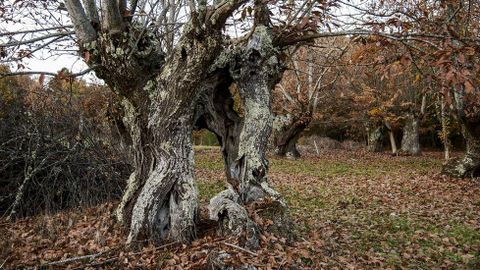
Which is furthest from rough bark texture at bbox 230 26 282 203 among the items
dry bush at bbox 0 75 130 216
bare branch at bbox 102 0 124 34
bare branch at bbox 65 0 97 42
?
dry bush at bbox 0 75 130 216

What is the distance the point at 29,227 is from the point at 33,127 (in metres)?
2.23

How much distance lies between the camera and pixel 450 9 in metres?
10.4

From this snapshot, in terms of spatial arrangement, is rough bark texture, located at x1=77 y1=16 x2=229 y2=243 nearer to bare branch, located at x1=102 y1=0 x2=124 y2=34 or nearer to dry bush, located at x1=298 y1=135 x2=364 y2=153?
bare branch, located at x1=102 y1=0 x2=124 y2=34

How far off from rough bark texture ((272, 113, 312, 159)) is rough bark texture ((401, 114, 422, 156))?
904 cm

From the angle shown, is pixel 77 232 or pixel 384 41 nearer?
pixel 384 41

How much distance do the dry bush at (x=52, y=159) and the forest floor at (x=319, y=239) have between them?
53cm

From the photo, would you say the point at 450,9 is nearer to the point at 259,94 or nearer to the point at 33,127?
the point at 259,94

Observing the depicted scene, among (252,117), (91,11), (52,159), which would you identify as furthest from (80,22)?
(52,159)

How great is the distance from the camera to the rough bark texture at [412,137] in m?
24.5

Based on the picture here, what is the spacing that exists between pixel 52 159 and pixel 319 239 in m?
5.24

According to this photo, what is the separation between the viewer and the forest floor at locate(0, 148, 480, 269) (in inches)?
175

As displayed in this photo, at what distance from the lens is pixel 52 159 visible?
284 inches

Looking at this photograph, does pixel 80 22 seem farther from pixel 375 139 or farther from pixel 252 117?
pixel 375 139

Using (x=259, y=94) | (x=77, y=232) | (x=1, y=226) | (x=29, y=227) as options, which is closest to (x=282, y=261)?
(x=259, y=94)
